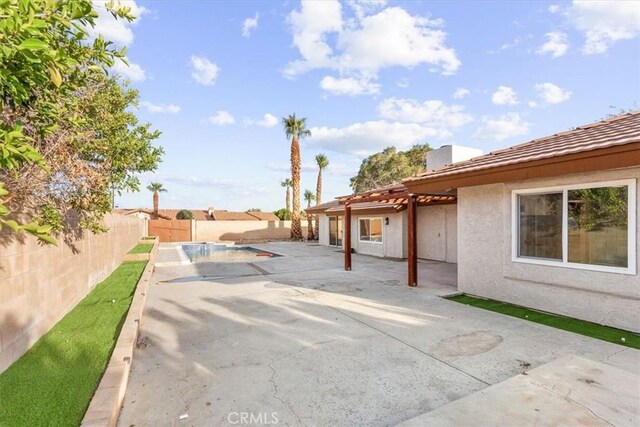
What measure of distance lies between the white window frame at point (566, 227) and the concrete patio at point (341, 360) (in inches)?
62.4

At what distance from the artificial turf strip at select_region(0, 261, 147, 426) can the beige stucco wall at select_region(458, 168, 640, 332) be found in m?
8.48

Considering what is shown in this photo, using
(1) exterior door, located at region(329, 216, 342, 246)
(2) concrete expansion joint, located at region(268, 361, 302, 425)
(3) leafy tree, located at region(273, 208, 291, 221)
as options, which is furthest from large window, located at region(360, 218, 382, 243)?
(3) leafy tree, located at region(273, 208, 291, 221)

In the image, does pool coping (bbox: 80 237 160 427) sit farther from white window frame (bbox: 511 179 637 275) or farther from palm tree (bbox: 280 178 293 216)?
palm tree (bbox: 280 178 293 216)

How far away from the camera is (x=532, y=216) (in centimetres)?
768

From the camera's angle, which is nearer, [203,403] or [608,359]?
[203,403]

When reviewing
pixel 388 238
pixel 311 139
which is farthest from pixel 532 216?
pixel 311 139

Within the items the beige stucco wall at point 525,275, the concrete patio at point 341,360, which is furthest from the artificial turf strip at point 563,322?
the concrete patio at point 341,360

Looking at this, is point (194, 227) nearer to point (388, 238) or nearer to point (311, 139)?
point (311, 139)

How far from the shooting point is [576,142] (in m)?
7.00

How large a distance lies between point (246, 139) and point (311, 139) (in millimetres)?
11749

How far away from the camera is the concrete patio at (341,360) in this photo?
145 inches

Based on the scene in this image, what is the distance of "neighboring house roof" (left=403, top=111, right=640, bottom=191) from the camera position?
562cm

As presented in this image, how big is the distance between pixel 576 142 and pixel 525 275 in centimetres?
315

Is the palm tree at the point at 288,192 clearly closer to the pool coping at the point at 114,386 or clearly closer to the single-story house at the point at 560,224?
the single-story house at the point at 560,224
